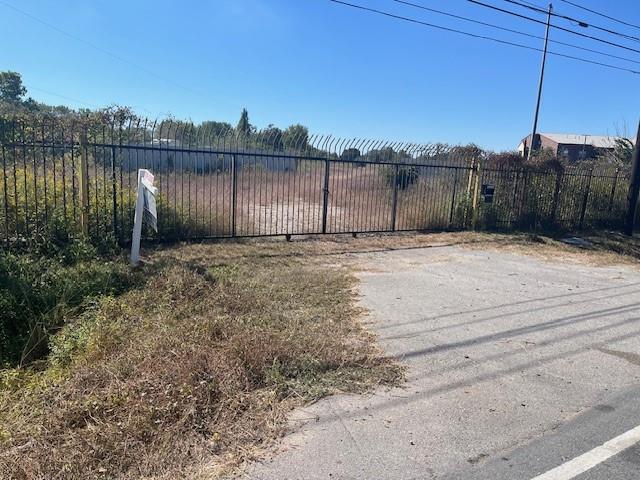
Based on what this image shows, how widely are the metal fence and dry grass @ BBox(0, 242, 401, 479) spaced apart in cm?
248

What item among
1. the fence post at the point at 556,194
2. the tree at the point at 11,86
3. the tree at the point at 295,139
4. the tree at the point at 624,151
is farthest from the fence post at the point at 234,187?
the tree at the point at 11,86

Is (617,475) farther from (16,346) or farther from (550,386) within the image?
(16,346)

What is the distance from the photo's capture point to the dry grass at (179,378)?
2.88 meters

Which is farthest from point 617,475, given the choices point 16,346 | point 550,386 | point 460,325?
point 16,346

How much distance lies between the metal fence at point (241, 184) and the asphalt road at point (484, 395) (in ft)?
12.5

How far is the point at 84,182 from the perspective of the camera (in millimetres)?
7598

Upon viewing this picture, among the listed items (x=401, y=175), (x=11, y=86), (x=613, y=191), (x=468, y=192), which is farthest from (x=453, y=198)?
(x=11, y=86)

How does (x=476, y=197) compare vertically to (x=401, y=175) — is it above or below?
below

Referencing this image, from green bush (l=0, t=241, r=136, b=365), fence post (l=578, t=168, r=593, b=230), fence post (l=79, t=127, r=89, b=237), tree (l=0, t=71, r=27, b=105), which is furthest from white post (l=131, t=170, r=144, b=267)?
tree (l=0, t=71, r=27, b=105)

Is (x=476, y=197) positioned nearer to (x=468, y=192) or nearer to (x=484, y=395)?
(x=468, y=192)

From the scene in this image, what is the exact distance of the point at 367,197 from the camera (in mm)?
11914

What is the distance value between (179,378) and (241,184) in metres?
6.52

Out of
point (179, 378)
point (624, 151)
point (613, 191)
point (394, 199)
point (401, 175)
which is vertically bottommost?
point (179, 378)

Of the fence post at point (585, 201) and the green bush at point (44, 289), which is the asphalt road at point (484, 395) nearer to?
the green bush at point (44, 289)
